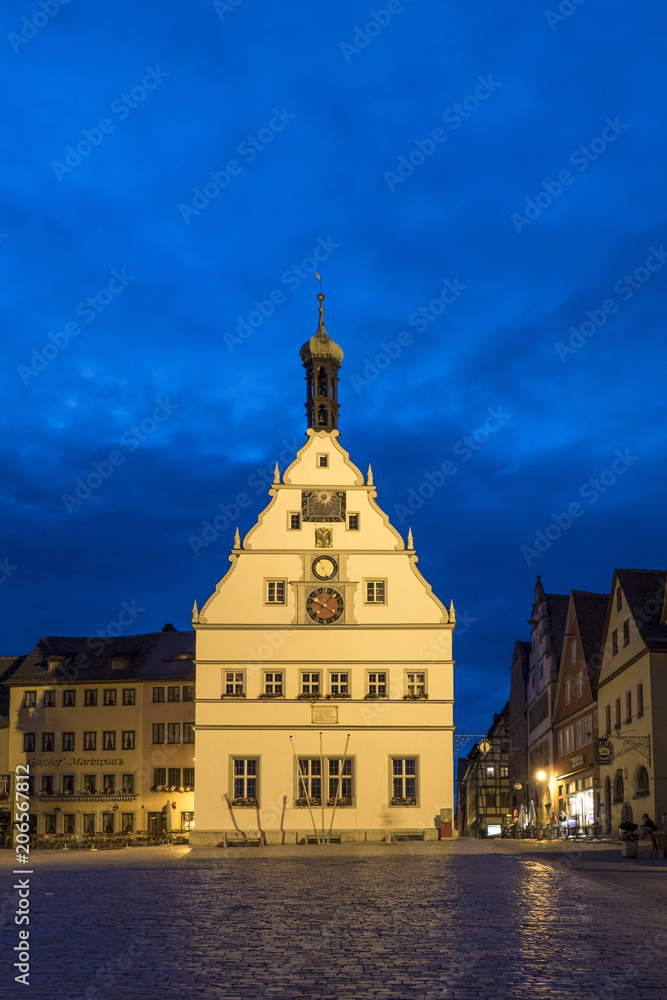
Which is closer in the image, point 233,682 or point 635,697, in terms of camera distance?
point 635,697

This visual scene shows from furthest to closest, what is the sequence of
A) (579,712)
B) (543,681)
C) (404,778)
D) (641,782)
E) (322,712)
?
(543,681) < (579,712) < (322,712) < (404,778) < (641,782)

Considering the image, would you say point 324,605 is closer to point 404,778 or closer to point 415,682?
point 415,682

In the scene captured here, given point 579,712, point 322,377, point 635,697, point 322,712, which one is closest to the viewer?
point 635,697

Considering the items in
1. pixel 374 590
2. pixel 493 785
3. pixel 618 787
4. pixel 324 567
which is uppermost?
pixel 324 567

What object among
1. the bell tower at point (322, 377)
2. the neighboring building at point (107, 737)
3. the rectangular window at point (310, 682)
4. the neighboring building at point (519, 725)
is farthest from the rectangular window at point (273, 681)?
the neighboring building at point (519, 725)

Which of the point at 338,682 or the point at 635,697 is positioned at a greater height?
the point at 338,682

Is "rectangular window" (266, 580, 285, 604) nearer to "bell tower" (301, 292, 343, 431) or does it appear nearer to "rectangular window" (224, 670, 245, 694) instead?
"rectangular window" (224, 670, 245, 694)

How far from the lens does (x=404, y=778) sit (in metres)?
50.4

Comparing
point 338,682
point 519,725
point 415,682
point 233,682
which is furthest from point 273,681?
point 519,725

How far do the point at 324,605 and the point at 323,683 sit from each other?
10.9 ft

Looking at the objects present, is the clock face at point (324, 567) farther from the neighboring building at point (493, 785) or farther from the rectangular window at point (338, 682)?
the neighboring building at point (493, 785)

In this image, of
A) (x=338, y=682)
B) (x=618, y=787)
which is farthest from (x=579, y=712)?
(x=338, y=682)

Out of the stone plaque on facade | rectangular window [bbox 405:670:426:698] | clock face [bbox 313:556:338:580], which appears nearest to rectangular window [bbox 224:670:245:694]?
the stone plaque on facade

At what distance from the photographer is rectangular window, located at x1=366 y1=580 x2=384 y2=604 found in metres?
51.9
